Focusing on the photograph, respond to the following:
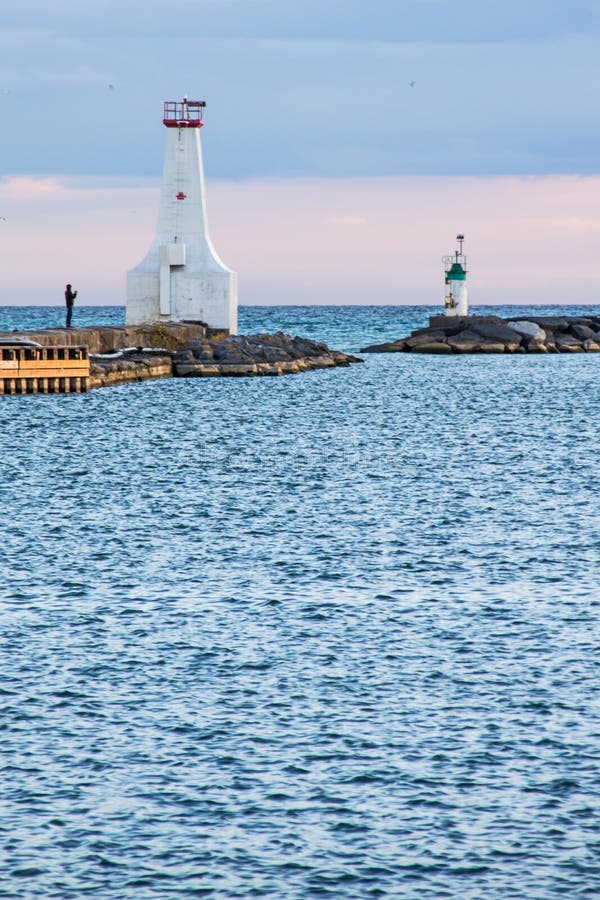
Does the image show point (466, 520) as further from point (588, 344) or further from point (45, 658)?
point (588, 344)

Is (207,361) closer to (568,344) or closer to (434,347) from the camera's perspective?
(434,347)

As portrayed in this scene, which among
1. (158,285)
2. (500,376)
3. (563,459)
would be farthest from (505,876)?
(500,376)

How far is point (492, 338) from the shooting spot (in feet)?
239

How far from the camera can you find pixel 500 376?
58.0m

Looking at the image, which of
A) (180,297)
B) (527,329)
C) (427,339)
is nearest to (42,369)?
(180,297)

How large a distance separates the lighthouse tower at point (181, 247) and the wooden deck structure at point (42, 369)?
41.3 feet

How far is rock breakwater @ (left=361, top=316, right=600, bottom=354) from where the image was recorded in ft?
240

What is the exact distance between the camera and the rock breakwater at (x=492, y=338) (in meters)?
73.1

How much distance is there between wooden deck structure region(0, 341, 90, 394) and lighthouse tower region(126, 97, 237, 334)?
1258 cm

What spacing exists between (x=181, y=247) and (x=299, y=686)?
43738mm

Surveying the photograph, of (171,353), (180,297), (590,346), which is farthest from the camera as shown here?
(590,346)

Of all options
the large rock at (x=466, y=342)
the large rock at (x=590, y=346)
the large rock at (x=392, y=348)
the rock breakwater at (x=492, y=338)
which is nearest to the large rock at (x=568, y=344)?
the rock breakwater at (x=492, y=338)

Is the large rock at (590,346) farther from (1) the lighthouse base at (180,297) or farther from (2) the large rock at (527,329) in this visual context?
(1) the lighthouse base at (180,297)

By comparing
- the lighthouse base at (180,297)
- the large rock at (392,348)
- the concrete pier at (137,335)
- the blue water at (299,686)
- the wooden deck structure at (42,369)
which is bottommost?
the blue water at (299,686)
